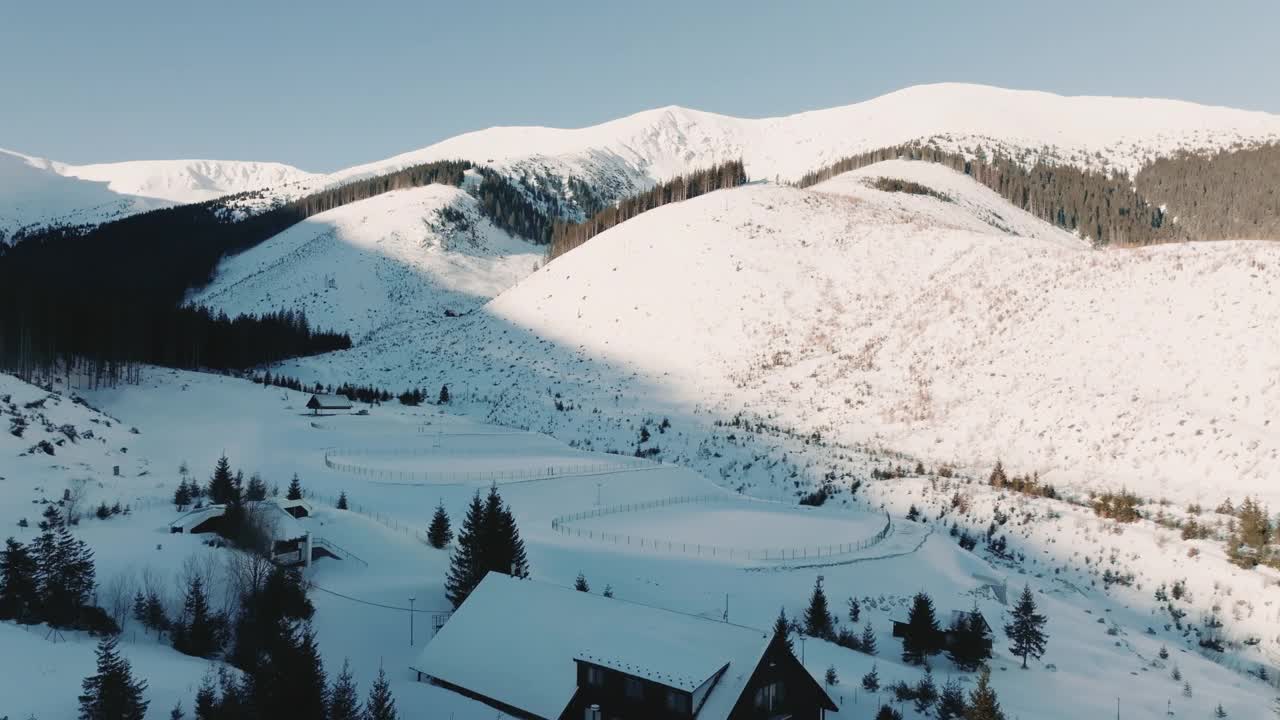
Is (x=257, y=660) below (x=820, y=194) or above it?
below

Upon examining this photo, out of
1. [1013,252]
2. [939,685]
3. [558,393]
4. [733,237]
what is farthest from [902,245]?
[939,685]

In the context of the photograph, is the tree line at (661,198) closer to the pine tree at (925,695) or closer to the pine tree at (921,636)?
the pine tree at (921,636)

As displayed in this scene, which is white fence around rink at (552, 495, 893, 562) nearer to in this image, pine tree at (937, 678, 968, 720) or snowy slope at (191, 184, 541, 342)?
pine tree at (937, 678, 968, 720)

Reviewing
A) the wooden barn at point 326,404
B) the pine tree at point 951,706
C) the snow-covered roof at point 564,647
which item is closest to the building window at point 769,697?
the snow-covered roof at point 564,647

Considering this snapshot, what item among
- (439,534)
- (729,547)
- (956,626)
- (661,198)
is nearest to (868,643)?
(956,626)

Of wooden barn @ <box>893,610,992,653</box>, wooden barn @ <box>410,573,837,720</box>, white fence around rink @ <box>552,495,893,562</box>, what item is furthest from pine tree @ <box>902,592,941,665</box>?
white fence around rink @ <box>552,495,893,562</box>

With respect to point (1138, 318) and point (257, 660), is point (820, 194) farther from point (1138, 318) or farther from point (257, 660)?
point (257, 660)
